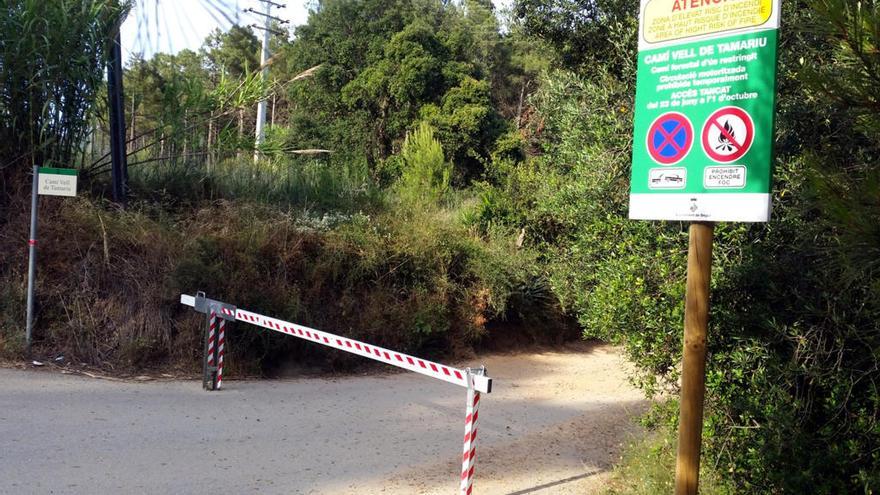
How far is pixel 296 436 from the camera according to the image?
7367mm

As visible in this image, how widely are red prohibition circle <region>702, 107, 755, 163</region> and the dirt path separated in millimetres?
3441

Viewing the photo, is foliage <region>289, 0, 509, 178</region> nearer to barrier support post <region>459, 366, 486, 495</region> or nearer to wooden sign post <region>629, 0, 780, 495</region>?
barrier support post <region>459, 366, 486, 495</region>

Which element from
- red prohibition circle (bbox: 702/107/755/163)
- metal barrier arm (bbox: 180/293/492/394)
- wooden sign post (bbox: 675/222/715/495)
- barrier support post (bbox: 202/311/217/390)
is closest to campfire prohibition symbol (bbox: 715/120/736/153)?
red prohibition circle (bbox: 702/107/755/163)

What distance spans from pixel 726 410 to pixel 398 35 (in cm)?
2196

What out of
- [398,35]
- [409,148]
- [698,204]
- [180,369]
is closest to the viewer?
[698,204]

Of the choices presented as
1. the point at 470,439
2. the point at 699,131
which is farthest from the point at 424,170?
the point at 699,131

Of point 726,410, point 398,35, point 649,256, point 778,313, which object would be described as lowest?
point 726,410

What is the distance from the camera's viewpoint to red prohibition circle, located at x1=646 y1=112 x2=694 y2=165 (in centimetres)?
383

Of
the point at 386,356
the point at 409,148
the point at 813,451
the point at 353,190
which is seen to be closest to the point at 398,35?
the point at 409,148

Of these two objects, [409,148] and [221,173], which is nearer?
[221,173]

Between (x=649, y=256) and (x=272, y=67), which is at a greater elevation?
(x=272, y=67)

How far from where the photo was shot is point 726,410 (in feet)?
16.8

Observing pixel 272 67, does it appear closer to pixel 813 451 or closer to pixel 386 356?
pixel 386 356

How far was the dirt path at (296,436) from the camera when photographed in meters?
5.95
